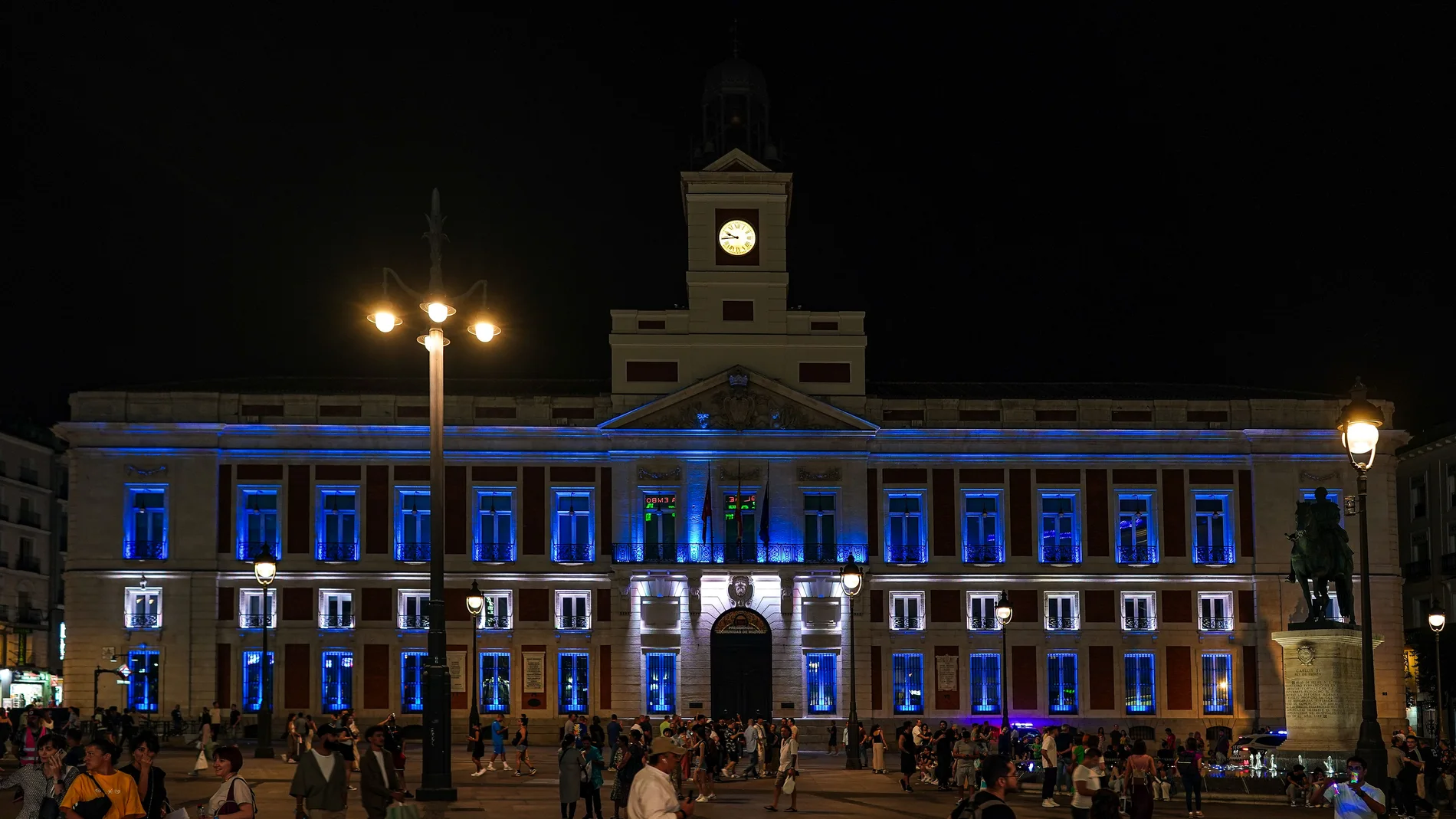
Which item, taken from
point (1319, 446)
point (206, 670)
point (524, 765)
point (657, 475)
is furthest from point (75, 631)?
point (1319, 446)

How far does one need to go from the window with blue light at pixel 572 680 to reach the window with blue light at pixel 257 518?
1059cm

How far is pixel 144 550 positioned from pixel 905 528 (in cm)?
2653

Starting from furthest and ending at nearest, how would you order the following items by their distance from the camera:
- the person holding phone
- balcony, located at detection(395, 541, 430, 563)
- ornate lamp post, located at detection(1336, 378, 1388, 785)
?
balcony, located at detection(395, 541, 430, 563), ornate lamp post, located at detection(1336, 378, 1388, 785), the person holding phone

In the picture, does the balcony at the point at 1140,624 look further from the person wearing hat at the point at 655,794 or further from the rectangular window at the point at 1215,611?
the person wearing hat at the point at 655,794

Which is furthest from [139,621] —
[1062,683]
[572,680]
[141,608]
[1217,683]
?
[1217,683]

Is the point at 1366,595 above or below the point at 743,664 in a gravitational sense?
above

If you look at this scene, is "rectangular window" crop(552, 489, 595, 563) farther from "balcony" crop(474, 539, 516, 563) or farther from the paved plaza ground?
the paved plaza ground

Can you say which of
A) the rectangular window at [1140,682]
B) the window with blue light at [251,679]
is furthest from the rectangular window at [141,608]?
the rectangular window at [1140,682]

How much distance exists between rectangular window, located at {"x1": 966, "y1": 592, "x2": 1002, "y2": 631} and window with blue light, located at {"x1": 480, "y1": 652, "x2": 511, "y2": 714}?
53.2 feet

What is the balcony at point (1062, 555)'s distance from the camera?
64.0m

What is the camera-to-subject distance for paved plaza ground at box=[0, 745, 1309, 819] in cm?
3094

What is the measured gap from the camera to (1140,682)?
207ft

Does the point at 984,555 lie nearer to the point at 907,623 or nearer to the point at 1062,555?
the point at 1062,555

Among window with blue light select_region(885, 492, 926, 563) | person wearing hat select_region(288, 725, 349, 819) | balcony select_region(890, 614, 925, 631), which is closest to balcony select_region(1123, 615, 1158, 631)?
balcony select_region(890, 614, 925, 631)
